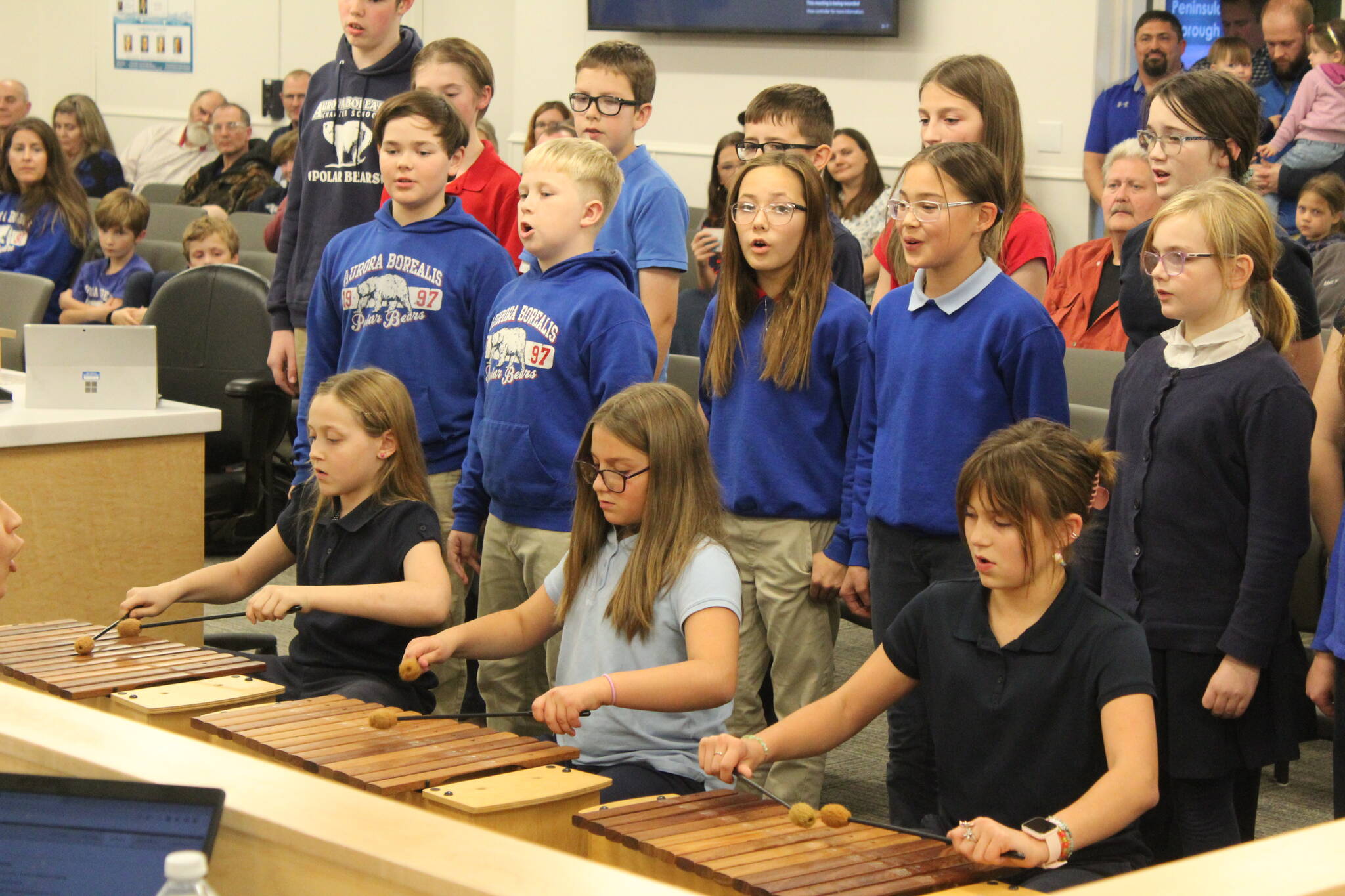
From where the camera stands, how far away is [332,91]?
162 inches

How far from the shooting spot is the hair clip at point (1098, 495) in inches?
90.2

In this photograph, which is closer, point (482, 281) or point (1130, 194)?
point (482, 281)

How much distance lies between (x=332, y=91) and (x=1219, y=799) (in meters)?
2.81

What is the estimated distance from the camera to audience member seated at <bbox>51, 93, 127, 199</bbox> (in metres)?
10.3

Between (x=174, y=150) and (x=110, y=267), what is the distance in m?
5.25

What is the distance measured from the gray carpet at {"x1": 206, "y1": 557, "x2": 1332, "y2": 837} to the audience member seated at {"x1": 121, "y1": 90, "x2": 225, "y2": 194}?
848 cm

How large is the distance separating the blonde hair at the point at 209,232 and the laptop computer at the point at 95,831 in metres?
5.10

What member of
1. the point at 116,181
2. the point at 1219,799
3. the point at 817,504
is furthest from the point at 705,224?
the point at 116,181

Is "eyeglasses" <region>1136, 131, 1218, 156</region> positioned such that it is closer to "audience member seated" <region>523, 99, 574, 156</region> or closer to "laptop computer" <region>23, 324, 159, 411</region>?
"laptop computer" <region>23, 324, 159, 411</region>

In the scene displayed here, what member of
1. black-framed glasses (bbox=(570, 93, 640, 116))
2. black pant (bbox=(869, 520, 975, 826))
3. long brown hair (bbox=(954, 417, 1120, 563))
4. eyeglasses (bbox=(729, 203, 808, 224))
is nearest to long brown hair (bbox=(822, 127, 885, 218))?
black-framed glasses (bbox=(570, 93, 640, 116))

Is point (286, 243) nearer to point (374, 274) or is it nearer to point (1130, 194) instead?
point (374, 274)

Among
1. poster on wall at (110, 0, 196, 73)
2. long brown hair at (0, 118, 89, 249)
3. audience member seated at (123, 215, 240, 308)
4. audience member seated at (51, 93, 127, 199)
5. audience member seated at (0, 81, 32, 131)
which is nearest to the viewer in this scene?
audience member seated at (123, 215, 240, 308)

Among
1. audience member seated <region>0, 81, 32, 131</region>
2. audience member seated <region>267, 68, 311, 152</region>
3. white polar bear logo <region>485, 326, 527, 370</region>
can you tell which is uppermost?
audience member seated <region>267, 68, 311, 152</region>

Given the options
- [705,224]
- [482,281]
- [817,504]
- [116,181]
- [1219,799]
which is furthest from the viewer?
[116,181]
